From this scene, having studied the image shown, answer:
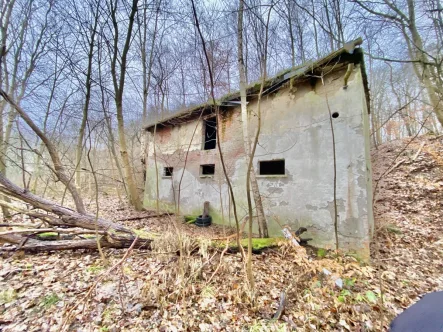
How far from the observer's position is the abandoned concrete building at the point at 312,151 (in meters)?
4.20

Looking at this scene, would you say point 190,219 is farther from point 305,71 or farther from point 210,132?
point 305,71

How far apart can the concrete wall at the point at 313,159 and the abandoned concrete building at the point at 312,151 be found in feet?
0.06

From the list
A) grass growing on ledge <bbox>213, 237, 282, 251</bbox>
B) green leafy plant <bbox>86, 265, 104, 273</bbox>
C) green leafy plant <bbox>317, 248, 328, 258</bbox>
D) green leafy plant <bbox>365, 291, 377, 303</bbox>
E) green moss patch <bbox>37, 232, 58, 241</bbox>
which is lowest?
green leafy plant <bbox>365, 291, 377, 303</bbox>

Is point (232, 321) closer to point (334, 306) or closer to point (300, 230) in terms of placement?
point (334, 306)

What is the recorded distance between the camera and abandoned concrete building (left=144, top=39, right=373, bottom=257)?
420cm

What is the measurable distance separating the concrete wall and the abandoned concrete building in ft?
0.06

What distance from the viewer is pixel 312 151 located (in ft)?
15.7

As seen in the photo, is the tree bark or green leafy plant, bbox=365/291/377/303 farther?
the tree bark

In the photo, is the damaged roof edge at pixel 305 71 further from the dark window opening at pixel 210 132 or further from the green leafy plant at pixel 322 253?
the green leafy plant at pixel 322 253

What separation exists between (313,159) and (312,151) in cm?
20

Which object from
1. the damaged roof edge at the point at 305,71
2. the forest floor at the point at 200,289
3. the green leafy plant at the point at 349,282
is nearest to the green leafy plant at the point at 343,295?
the forest floor at the point at 200,289

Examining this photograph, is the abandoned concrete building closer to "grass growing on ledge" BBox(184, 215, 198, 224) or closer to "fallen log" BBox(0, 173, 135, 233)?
"grass growing on ledge" BBox(184, 215, 198, 224)

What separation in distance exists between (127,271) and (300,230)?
372cm

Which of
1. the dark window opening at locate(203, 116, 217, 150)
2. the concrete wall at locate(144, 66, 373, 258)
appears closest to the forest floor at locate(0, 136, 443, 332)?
the concrete wall at locate(144, 66, 373, 258)
